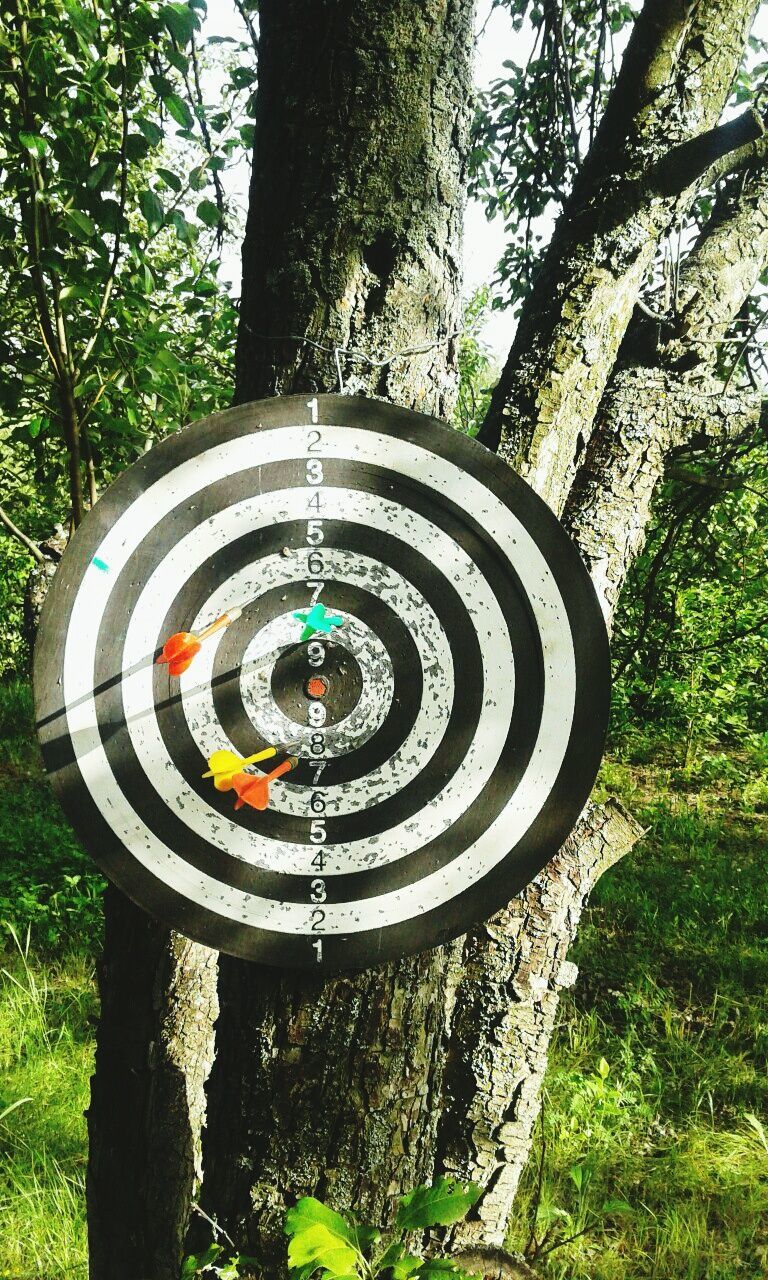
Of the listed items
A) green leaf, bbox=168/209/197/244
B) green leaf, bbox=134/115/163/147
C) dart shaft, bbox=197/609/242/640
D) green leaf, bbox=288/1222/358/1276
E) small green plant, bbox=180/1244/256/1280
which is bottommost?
small green plant, bbox=180/1244/256/1280

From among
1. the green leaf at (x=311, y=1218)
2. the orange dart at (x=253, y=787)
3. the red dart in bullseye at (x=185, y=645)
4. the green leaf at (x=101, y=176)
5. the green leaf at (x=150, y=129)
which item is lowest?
the green leaf at (x=311, y=1218)

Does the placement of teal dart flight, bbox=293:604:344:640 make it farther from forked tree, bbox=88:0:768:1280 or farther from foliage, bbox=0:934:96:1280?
foliage, bbox=0:934:96:1280

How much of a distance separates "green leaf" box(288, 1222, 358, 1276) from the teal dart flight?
0.77m

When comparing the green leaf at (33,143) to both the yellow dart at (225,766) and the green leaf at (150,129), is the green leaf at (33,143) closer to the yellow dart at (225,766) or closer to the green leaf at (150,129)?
the green leaf at (150,129)

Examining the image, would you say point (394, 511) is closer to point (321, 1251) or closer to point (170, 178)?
point (321, 1251)

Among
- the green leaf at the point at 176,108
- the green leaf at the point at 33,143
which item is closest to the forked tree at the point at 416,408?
the green leaf at the point at 176,108

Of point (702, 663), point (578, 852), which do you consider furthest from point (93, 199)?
point (702, 663)

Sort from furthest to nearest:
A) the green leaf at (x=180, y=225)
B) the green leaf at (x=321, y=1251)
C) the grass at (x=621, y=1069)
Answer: the grass at (x=621, y=1069), the green leaf at (x=180, y=225), the green leaf at (x=321, y=1251)

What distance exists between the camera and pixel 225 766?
1313 mm

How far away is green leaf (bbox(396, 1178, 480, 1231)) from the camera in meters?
1.28

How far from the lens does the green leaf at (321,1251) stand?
48.0 inches

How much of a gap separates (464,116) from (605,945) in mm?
3419

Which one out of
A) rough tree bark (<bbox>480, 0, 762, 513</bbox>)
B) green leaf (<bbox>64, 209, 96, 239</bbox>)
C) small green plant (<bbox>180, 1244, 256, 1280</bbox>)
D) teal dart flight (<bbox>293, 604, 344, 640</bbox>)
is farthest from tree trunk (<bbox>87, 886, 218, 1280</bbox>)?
green leaf (<bbox>64, 209, 96, 239</bbox>)

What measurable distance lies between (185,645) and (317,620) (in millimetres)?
182
